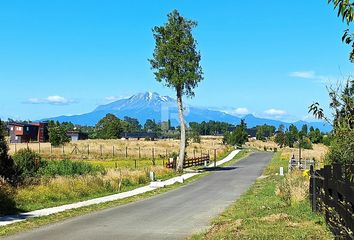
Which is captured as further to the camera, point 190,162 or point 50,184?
point 190,162

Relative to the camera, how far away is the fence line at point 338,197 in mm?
6895

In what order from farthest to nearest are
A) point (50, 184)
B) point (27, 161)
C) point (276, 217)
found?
point (27, 161), point (50, 184), point (276, 217)

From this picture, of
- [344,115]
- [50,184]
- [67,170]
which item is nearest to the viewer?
[344,115]

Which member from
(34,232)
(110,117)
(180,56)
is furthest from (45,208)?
(110,117)

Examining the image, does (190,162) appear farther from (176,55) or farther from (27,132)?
(27,132)

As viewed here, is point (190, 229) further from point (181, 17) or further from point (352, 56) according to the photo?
point (181, 17)

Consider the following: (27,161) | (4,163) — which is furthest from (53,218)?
(27,161)

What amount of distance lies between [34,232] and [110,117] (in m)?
159

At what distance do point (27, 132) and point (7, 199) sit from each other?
10726 cm

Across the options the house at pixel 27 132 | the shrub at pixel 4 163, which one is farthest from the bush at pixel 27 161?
the house at pixel 27 132

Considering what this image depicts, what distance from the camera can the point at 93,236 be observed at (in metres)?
12.5

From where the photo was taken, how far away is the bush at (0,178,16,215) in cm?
1716

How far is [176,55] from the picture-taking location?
40938 mm

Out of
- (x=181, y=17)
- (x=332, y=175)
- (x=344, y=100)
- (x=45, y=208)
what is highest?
(x=181, y=17)
